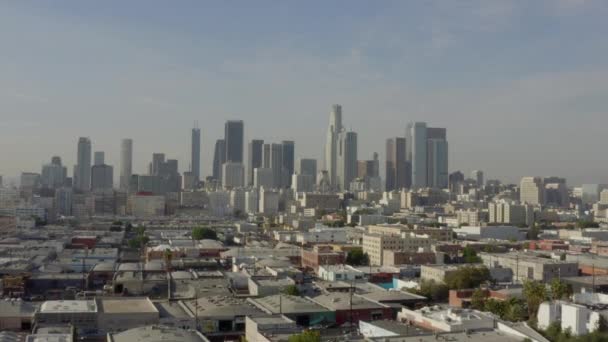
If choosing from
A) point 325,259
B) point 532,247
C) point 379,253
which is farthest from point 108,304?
point 532,247

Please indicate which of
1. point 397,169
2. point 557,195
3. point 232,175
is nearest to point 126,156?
point 232,175

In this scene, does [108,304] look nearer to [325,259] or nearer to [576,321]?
[576,321]

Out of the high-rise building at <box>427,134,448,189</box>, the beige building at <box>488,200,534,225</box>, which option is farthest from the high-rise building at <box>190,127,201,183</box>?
the beige building at <box>488,200,534,225</box>

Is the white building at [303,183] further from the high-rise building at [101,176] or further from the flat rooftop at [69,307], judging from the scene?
the flat rooftop at [69,307]

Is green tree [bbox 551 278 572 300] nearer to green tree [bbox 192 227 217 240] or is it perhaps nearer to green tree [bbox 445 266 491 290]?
green tree [bbox 445 266 491 290]

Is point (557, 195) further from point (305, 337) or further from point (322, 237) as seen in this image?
point (305, 337)
